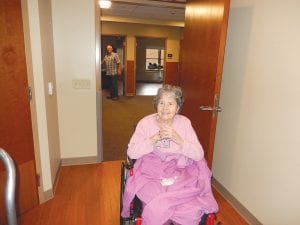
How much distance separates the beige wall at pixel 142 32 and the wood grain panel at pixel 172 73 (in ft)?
0.56

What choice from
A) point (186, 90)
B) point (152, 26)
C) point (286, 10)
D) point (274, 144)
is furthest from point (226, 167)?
point (152, 26)

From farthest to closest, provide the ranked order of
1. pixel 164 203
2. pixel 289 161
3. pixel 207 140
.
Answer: pixel 207 140, pixel 289 161, pixel 164 203

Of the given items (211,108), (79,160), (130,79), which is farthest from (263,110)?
(130,79)

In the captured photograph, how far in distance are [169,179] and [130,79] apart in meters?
6.31

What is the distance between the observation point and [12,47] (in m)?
1.68

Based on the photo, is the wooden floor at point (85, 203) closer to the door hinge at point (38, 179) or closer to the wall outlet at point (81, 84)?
the door hinge at point (38, 179)

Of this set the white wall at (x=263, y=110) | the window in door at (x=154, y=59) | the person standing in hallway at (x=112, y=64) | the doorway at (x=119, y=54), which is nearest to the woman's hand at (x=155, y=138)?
the white wall at (x=263, y=110)

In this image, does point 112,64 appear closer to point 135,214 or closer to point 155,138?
point 155,138

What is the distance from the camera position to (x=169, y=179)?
1.48m

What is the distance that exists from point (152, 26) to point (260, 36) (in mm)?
5955

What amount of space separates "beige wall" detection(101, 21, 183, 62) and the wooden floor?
16.9 feet

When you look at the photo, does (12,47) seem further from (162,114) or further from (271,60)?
(271,60)

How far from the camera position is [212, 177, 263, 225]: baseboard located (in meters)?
1.97

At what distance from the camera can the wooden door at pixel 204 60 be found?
1909 millimetres
